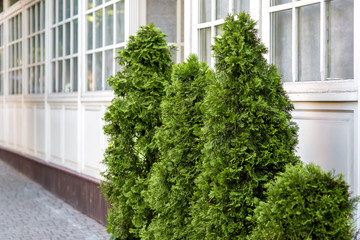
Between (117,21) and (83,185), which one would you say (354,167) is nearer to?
(117,21)

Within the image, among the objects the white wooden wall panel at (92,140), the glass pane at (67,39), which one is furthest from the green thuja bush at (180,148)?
the glass pane at (67,39)

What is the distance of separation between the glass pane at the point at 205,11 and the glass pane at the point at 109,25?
2590 millimetres

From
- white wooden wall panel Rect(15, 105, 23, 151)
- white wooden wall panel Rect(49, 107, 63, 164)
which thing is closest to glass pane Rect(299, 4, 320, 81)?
white wooden wall panel Rect(49, 107, 63, 164)

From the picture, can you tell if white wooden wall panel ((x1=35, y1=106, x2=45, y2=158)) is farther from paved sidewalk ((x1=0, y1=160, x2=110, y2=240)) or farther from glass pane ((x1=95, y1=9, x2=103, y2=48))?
glass pane ((x1=95, y1=9, x2=103, y2=48))

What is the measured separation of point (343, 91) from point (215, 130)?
37.5 inches

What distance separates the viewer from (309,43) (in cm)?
486

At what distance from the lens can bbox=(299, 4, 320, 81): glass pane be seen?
4.76m

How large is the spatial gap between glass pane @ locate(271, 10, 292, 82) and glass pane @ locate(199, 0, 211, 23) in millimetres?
1320

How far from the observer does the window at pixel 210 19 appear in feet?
20.4

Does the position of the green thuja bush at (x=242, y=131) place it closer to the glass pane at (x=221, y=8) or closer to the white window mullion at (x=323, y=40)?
the white window mullion at (x=323, y=40)

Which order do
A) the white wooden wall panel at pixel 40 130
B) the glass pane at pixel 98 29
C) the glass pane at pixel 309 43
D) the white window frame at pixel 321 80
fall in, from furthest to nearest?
the white wooden wall panel at pixel 40 130 < the glass pane at pixel 98 29 < the glass pane at pixel 309 43 < the white window frame at pixel 321 80

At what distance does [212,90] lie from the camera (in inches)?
167

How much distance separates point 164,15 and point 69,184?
139 inches

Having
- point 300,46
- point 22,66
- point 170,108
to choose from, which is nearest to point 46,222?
point 170,108
